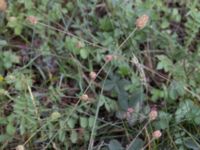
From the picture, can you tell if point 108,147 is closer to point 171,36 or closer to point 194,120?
point 194,120

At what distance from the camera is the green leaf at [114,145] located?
170cm

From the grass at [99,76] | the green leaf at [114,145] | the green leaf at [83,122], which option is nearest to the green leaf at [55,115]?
the grass at [99,76]

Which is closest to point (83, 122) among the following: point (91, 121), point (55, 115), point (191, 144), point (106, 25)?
point (91, 121)

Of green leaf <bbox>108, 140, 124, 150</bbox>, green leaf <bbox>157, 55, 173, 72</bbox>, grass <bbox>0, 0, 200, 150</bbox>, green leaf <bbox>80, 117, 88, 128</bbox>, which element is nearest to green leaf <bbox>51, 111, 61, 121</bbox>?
grass <bbox>0, 0, 200, 150</bbox>

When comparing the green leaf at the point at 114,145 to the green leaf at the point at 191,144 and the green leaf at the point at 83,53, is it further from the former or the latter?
the green leaf at the point at 83,53

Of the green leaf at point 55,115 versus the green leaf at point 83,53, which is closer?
the green leaf at point 55,115

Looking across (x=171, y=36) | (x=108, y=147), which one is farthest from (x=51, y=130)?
(x=171, y=36)

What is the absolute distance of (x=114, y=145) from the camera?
1.71m

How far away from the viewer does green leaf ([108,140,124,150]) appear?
1.70 meters

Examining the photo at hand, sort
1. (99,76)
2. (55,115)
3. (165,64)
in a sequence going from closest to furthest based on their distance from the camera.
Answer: (55,115) < (165,64) < (99,76)

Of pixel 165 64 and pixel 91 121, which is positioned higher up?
pixel 165 64

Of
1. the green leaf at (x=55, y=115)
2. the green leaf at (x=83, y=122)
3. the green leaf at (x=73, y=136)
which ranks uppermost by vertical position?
the green leaf at (x=55, y=115)

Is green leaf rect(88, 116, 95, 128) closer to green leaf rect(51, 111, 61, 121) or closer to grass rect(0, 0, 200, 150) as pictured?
grass rect(0, 0, 200, 150)

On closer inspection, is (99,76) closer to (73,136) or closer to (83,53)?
(83,53)
